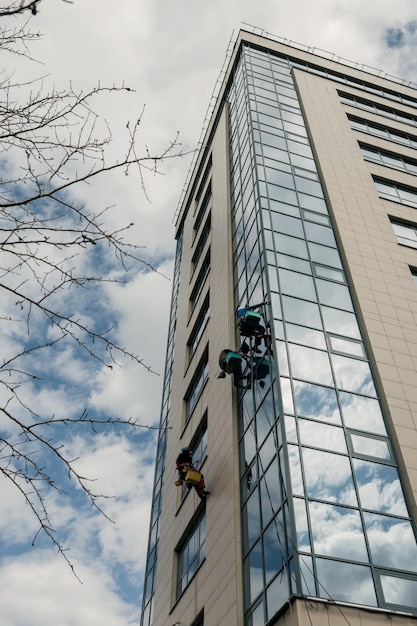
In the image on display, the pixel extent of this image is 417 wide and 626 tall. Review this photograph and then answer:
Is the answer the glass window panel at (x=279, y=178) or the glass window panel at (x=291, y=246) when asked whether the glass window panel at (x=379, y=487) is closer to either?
the glass window panel at (x=291, y=246)

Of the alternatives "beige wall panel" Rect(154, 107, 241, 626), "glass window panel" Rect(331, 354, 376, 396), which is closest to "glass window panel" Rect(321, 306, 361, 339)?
"glass window panel" Rect(331, 354, 376, 396)

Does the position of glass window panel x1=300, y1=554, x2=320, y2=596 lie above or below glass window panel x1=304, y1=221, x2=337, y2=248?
below

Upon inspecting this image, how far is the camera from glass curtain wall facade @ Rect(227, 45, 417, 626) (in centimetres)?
1130

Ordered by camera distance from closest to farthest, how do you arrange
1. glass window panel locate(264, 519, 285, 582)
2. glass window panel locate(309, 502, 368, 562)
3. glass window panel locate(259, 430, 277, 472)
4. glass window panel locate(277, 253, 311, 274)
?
glass window panel locate(309, 502, 368, 562)
glass window panel locate(264, 519, 285, 582)
glass window panel locate(259, 430, 277, 472)
glass window panel locate(277, 253, 311, 274)

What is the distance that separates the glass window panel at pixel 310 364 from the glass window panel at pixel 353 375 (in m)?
0.26

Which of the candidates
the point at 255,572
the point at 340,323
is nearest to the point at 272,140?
the point at 340,323

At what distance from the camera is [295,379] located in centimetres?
1470

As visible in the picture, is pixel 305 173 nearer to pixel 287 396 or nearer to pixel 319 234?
pixel 319 234

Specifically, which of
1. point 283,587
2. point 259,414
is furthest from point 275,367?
point 283,587

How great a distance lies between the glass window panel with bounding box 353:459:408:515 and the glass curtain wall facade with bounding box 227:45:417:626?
28 mm

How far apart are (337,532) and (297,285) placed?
804 centimetres

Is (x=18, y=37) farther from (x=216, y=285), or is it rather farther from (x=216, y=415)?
(x=216, y=285)

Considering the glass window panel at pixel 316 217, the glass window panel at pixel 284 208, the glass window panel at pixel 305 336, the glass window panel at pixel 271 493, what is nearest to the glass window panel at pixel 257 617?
the glass window panel at pixel 271 493

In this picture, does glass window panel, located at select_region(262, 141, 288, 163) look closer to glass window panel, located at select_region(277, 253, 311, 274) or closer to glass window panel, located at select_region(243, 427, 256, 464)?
glass window panel, located at select_region(277, 253, 311, 274)
